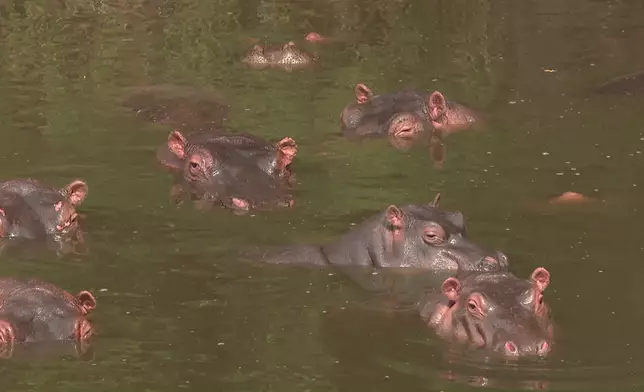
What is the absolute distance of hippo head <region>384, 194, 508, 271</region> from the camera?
394 inches

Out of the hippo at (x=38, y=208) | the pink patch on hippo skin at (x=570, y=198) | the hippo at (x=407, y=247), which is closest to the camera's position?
the hippo at (x=407, y=247)

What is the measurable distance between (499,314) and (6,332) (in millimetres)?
2628

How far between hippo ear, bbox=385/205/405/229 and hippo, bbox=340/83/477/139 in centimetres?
360

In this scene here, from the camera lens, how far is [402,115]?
13672 millimetres

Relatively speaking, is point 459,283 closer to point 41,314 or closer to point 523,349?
point 523,349

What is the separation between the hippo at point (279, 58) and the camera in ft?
52.1

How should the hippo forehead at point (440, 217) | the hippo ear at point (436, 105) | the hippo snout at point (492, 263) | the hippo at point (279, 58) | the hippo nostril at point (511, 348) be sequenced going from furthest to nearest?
1. the hippo at point (279, 58)
2. the hippo ear at point (436, 105)
3. the hippo forehead at point (440, 217)
4. the hippo snout at point (492, 263)
5. the hippo nostril at point (511, 348)

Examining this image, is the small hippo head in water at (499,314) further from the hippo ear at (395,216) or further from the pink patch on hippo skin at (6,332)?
the pink patch on hippo skin at (6,332)

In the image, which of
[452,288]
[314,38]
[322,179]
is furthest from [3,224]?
[314,38]

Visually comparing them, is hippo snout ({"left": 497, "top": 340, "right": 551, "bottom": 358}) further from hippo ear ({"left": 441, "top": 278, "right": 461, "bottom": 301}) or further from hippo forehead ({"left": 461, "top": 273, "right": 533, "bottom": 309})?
hippo ear ({"left": 441, "top": 278, "right": 461, "bottom": 301})

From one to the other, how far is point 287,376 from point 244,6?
36.2ft

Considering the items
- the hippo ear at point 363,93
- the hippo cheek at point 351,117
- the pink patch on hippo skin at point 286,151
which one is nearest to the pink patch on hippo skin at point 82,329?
the pink patch on hippo skin at point 286,151

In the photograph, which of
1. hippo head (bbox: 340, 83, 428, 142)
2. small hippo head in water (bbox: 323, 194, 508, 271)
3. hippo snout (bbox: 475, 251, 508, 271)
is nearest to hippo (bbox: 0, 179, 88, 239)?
small hippo head in water (bbox: 323, 194, 508, 271)

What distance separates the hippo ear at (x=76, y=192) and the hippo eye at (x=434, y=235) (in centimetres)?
249
